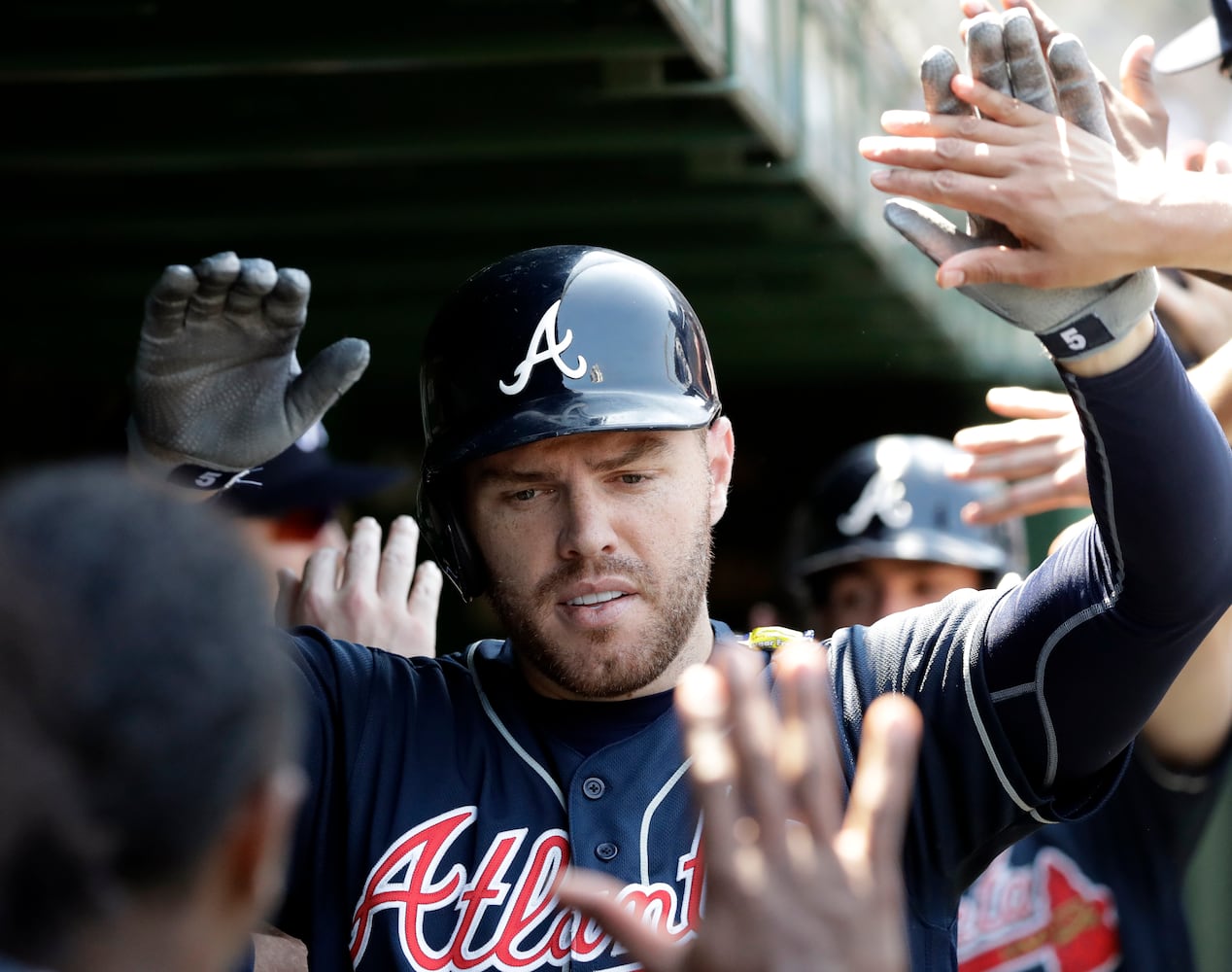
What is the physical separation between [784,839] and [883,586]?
3.59 m

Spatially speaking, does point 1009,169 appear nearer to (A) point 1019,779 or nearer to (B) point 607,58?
(A) point 1019,779

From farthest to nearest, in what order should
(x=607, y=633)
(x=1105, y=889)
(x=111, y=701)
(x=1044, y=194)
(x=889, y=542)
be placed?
(x=889, y=542) < (x=1105, y=889) < (x=607, y=633) < (x=1044, y=194) < (x=111, y=701)

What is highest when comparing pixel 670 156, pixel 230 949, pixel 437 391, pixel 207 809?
pixel 670 156

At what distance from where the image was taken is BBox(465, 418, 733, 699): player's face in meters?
2.34

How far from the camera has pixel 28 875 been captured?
1.01m

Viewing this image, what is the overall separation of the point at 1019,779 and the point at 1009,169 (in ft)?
2.54

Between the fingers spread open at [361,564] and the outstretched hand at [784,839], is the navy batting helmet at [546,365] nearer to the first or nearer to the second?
the fingers spread open at [361,564]

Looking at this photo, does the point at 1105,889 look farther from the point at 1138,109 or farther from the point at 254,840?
the point at 254,840

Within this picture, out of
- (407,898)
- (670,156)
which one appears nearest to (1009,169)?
(407,898)

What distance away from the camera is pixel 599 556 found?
2338 millimetres

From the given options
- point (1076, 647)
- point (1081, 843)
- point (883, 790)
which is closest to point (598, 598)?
point (1076, 647)

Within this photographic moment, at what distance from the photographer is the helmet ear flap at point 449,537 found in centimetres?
257

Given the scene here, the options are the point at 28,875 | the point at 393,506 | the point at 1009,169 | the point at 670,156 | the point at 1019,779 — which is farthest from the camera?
the point at 393,506

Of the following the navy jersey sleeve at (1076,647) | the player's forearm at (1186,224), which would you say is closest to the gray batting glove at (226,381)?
the navy jersey sleeve at (1076,647)
